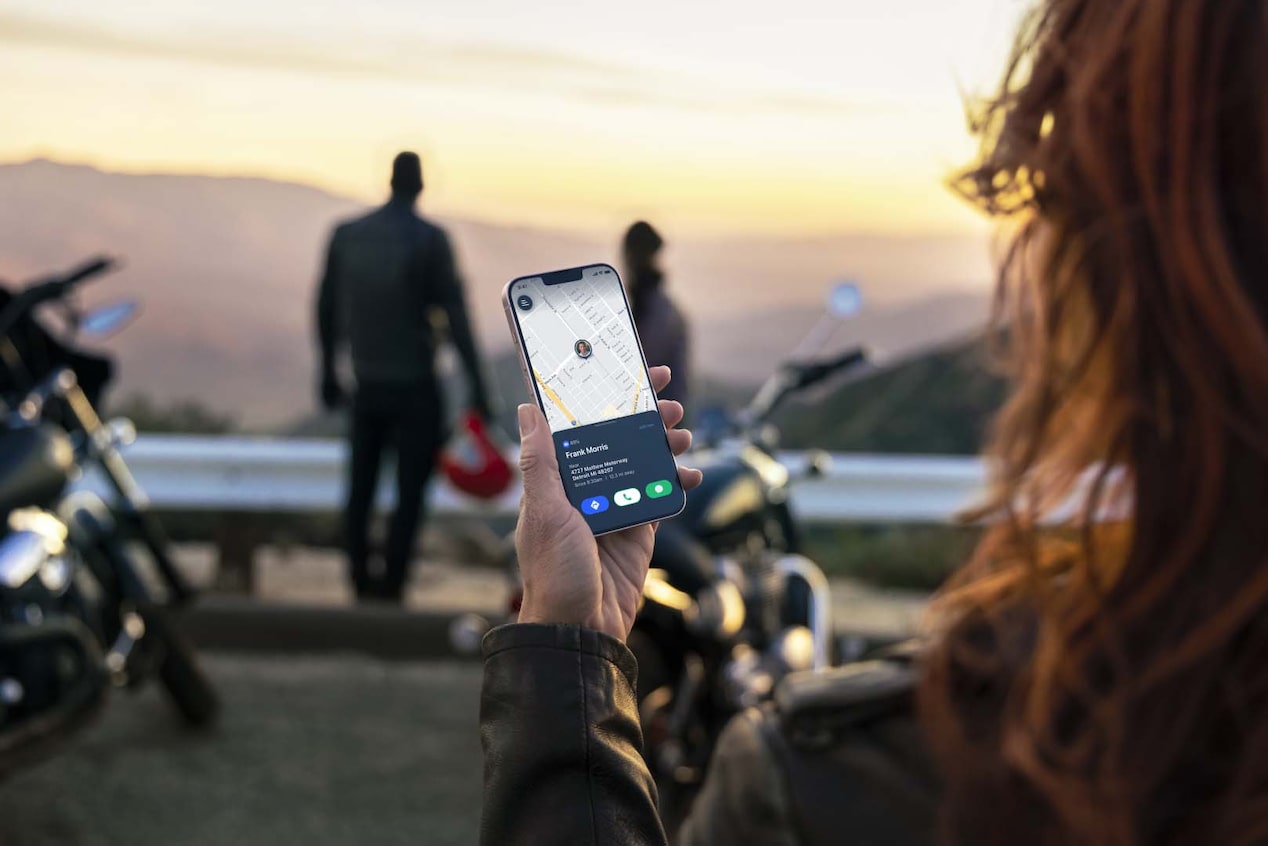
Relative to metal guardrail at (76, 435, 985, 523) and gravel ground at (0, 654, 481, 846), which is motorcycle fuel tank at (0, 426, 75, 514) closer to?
gravel ground at (0, 654, 481, 846)

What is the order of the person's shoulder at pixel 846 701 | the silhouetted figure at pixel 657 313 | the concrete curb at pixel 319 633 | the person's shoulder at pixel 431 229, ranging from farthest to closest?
the concrete curb at pixel 319 633, the person's shoulder at pixel 431 229, the silhouetted figure at pixel 657 313, the person's shoulder at pixel 846 701

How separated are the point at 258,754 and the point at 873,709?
157 inches

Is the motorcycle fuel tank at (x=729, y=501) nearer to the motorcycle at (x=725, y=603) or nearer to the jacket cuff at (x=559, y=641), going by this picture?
the motorcycle at (x=725, y=603)

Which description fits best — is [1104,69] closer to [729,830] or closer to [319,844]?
[729,830]

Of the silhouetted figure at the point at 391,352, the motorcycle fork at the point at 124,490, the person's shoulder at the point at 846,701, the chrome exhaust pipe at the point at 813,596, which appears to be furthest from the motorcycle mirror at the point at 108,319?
the person's shoulder at the point at 846,701

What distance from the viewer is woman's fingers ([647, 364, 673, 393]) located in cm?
77

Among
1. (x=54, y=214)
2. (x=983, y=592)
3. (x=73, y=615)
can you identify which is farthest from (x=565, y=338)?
(x=73, y=615)

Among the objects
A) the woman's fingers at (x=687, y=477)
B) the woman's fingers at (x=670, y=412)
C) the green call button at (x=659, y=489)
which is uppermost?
the woman's fingers at (x=670, y=412)

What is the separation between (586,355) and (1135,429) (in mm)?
327

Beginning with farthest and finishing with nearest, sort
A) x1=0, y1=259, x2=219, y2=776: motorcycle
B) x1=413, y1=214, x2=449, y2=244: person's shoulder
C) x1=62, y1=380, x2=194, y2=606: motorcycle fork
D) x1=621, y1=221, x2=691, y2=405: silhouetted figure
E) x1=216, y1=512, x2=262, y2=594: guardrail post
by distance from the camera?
x1=216, y1=512, x2=262, y2=594: guardrail post
x1=413, y1=214, x2=449, y2=244: person's shoulder
x1=62, y1=380, x2=194, y2=606: motorcycle fork
x1=0, y1=259, x2=219, y2=776: motorcycle
x1=621, y1=221, x2=691, y2=405: silhouetted figure

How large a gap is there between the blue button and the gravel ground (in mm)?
3108

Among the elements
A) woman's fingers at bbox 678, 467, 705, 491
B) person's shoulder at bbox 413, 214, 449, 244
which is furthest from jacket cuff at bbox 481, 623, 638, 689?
person's shoulder at bbox 413, 214, 449, 244

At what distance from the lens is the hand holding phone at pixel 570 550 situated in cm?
78

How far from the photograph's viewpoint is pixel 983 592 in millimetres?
1023
